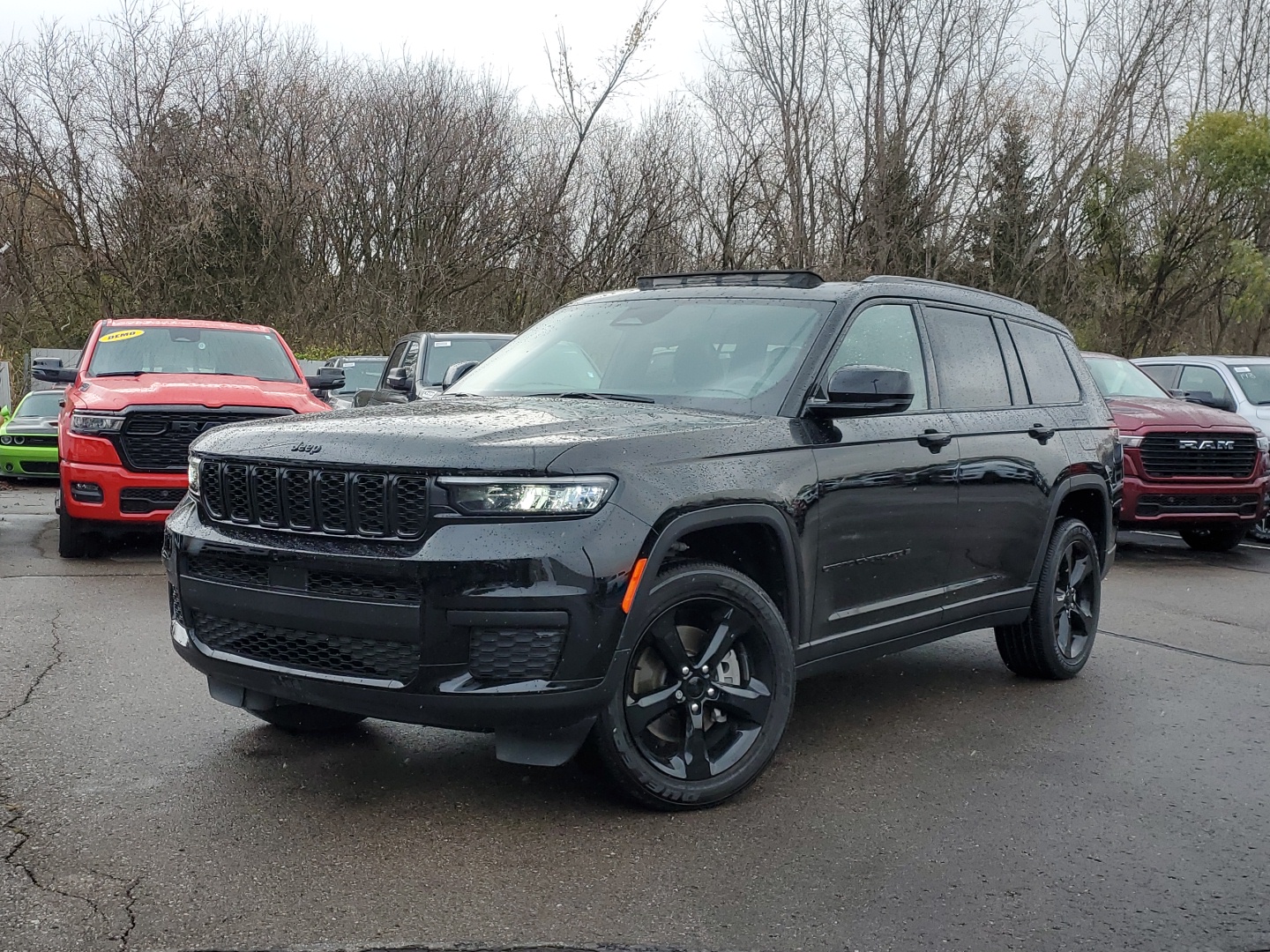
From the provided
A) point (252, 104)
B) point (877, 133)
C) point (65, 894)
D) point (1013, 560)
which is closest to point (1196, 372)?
point (1013, 560)

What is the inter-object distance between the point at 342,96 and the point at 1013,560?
1122 inches

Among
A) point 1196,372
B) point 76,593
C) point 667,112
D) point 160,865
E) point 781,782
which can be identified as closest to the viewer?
point 160,865

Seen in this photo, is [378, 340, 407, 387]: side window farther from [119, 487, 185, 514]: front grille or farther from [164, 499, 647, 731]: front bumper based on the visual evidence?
[164, 499, 647, 731]: front bumper

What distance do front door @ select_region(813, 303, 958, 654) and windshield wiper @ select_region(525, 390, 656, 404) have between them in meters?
0.70

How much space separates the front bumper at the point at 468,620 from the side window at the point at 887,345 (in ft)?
5.18

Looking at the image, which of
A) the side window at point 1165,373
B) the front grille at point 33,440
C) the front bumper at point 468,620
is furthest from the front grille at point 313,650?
the front grille at point 33,440

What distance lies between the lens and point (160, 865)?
3.63 meters

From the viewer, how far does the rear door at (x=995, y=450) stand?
5.50m

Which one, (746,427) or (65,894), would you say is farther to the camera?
(746,427)

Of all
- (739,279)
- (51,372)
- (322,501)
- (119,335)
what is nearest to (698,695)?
(322,501)

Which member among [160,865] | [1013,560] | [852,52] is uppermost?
[852,52]

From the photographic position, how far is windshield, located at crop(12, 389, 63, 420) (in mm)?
17484

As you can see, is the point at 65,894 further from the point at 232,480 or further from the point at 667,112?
the point at 667,112

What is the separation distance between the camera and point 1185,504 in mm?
11289
